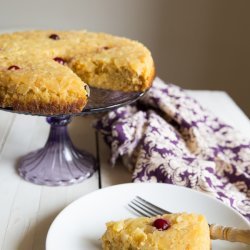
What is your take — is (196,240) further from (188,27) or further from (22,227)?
(188,27)

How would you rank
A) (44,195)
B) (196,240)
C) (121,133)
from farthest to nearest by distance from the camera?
1. (121,133)
2. (44,195)
3. (196,240)

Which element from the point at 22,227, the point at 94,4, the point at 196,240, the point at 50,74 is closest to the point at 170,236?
the point at 196,240

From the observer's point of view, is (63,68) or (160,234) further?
(63,68)

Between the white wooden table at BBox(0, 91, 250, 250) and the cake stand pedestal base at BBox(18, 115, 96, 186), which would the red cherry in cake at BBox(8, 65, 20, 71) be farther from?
the white wooden table at BBox(0, 91, 250, 250)

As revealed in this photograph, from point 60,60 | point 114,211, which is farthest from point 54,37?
point 114,211

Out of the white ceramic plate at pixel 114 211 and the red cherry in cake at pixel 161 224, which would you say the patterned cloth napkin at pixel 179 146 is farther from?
the red cherry in cake at pixel 161 224

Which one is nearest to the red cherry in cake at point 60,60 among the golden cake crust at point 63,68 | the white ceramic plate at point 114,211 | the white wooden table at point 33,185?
the golden cake crust at point 63,68

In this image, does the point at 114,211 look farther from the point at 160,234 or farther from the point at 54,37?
the point at 54,37
